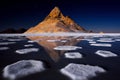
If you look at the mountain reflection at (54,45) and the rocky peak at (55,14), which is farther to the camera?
the rocky peak at (55,14)

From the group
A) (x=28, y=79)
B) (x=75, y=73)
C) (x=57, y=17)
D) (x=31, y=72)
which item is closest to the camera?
(x=28, y=79)

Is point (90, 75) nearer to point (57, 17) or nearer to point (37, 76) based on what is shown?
point (37, 76)

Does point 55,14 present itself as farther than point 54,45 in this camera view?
Yes

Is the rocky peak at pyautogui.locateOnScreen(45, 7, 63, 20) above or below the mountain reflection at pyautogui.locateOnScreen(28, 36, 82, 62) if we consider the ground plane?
above

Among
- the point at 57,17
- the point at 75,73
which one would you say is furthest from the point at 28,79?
the point at 57,17

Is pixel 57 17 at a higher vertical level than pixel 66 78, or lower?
higher

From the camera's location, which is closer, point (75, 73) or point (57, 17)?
point (75, 73)

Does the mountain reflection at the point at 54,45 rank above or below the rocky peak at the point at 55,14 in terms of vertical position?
below

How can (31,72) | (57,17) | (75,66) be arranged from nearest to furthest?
(31,72)
(75,66)
(57,17)

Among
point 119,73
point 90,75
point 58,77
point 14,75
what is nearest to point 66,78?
point 58,77

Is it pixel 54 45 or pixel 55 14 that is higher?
pixel 55 14

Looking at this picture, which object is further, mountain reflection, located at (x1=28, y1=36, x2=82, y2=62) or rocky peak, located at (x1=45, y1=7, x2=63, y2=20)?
rocky peak, located at (x1=45, y1=7, x2=63, y2=20)
